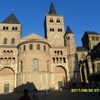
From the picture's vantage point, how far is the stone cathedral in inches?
1676

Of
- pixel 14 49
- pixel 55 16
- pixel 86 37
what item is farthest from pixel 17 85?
pixel 86 37

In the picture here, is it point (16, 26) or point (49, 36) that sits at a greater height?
point (16, 26)

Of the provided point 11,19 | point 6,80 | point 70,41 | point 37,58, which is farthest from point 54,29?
point 6,80

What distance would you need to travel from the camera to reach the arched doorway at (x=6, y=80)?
1764 inches

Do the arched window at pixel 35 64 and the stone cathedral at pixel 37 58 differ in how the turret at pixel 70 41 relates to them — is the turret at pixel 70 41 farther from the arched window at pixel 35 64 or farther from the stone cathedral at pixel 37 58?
the arched window at pixel 35 64

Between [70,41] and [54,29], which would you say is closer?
[70,41]

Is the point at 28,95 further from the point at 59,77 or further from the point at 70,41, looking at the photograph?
the point at 70,41

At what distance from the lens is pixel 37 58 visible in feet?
143

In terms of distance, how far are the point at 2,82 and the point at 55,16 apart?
28.9 meters

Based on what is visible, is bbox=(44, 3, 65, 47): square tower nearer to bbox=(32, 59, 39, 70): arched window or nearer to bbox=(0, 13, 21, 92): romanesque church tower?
bbox=(0, 13, 21, 92): romanesque church tower

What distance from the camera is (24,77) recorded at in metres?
41.4

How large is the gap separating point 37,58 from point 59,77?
31.1ft

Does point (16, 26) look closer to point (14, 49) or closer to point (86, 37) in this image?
point (14, 49)

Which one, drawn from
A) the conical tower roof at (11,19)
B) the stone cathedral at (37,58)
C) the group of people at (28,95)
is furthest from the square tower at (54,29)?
the group of people at (28,95)
